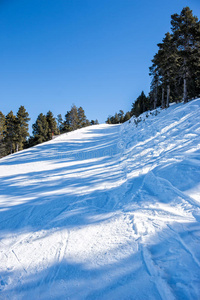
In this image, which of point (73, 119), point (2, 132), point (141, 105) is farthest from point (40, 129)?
point (141, 105)

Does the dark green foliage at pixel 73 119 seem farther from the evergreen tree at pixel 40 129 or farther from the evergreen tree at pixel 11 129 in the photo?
the evergreen tree at pixel 11 129

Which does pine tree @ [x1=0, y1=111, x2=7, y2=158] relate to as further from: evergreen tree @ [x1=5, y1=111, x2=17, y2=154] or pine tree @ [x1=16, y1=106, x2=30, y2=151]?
pine tree @ [x1=16, y1=106, x2=30, y2=151]

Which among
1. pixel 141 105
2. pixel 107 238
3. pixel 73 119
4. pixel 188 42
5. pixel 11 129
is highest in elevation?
pixel 188 42

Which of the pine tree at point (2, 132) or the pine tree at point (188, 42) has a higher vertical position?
the pine tree at point (188, 42)

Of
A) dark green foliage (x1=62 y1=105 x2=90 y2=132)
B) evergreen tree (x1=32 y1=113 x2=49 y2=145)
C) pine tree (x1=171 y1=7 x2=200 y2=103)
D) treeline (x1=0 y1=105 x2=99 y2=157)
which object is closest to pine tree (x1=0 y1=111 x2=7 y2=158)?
treeline (x1=0 y1=105 x2=99 y2=157)

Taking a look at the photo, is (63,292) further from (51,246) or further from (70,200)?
(70,200)

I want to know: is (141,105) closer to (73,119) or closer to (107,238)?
(73,119)

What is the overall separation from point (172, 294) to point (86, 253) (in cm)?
116

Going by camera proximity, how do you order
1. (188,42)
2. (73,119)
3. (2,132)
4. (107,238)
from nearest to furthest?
(107,238) → (188,42) → (2,132) → (73,119)

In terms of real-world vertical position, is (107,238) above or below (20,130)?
below

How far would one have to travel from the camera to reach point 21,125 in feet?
95.0

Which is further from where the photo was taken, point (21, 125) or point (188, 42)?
point (21, 125)

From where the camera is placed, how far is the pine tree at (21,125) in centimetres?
2853

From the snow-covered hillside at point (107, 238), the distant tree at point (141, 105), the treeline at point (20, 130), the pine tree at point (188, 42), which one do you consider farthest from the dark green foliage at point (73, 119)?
the snow-covered hillside at point (107, 238)
